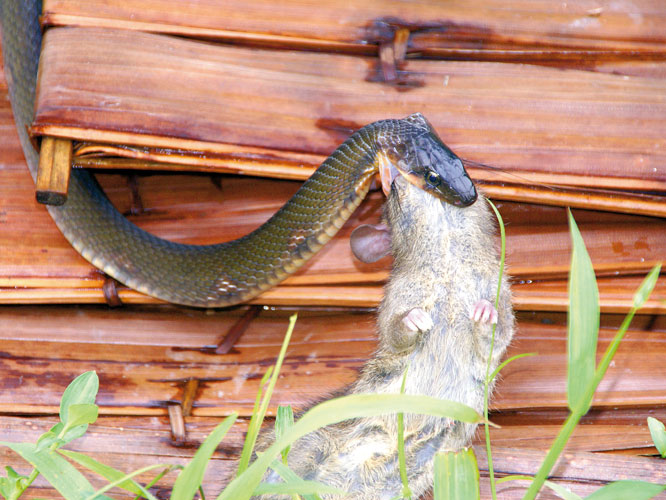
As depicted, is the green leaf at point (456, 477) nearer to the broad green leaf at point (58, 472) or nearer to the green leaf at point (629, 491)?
the green leaf at point (629, 491)

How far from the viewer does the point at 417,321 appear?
6.89 feet

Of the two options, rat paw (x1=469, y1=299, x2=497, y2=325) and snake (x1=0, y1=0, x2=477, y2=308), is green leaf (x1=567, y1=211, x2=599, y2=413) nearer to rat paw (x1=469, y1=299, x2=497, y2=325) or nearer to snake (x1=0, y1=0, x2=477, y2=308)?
rat paw (x1=469, y1=299, x2=497, y2=325)

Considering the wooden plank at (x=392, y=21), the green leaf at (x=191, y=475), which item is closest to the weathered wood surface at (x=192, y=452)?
the green leaf at (x=191, y=475)

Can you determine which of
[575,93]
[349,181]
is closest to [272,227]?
[349,181]

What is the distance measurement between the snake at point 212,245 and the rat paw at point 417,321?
446 mm

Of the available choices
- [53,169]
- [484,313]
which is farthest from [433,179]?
[53,169]

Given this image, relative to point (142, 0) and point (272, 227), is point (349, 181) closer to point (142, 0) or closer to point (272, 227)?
point (272, 227)

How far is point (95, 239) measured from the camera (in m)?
2.67

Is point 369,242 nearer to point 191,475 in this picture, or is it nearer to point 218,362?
point 218,362

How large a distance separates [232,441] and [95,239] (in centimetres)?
90

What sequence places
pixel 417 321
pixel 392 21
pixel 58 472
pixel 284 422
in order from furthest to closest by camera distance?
pixel 392 21, pixel 417 321, pixel 284 422, pixel 58 472

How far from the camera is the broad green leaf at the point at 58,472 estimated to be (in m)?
1.39

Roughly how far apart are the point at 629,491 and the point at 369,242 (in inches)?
48.3

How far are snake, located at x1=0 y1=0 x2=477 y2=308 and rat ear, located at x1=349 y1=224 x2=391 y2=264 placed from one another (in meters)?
0.16
